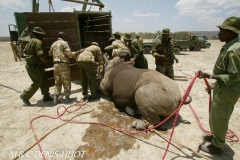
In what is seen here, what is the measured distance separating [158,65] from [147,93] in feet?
7.82

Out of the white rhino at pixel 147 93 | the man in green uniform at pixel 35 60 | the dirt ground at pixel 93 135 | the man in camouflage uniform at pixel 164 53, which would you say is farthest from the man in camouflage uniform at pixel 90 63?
the man in camouflage uniform at pixel 164 53

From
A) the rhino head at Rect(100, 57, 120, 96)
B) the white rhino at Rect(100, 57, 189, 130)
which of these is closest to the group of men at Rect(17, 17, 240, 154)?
the rhino head at Rect(100, 57, 120, 96)

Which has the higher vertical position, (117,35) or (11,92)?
(117,35)

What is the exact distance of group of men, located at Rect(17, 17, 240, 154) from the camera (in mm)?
2361

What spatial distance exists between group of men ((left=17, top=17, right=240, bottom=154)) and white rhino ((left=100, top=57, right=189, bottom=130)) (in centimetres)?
86

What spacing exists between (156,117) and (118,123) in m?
0.90

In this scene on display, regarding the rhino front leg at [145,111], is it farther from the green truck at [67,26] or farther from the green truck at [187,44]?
the green truck at [187,44]

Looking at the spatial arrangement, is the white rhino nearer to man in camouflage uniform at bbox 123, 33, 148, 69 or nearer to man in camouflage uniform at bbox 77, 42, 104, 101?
man in camouflage uniform at bbox 77, 42, 104, 101

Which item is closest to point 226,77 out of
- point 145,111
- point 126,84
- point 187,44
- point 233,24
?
point 233,24

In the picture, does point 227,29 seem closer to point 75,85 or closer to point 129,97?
point 129,97

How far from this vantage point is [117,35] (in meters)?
6.65

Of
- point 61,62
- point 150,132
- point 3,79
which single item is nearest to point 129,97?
point 150,132

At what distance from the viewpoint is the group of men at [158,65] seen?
7.75ft

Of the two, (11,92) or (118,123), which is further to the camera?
(11,92)
